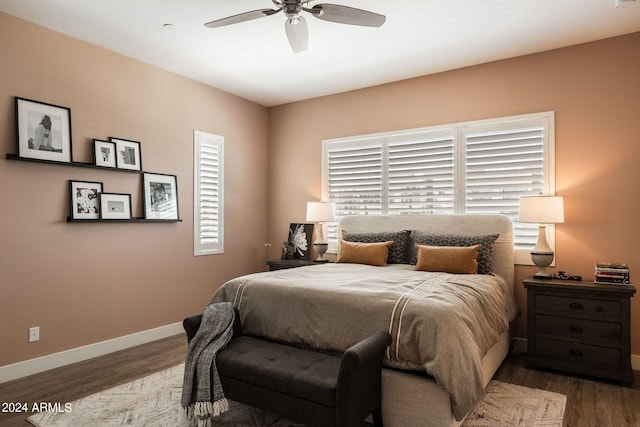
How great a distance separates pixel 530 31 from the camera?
354 cm

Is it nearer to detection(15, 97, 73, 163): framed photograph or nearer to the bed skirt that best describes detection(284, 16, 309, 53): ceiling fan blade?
detection(15, 97, 73, 163): framed photograph

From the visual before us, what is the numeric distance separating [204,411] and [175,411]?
20.0 inches

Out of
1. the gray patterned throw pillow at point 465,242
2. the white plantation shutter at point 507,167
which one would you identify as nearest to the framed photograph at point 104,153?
the gray patterned throw pillow at point 465,242

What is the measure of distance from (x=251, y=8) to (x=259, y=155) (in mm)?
2765

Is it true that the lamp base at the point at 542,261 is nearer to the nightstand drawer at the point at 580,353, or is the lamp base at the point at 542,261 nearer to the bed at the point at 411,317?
the bed at the point at 411,317

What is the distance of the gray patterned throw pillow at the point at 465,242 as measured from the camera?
148 inches

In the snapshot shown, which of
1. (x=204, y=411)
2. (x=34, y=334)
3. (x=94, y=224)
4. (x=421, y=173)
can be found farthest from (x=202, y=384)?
(x=421, y=173)

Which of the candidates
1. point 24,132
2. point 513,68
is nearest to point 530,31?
point 513,68

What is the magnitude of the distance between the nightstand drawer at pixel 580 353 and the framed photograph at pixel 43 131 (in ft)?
14.5

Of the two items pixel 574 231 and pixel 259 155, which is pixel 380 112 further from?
pixel 574 231

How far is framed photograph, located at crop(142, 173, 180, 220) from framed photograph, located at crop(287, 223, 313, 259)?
1.61 meters

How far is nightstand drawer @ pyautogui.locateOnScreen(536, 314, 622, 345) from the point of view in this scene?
317 centimetres

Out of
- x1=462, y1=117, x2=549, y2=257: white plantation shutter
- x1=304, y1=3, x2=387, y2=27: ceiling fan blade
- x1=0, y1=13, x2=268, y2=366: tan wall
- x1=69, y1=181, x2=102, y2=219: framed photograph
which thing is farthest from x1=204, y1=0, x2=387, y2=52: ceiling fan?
x1=462, y1=117, x2=549, y2=257: white plantation shutter

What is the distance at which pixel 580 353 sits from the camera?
3.27 metres
